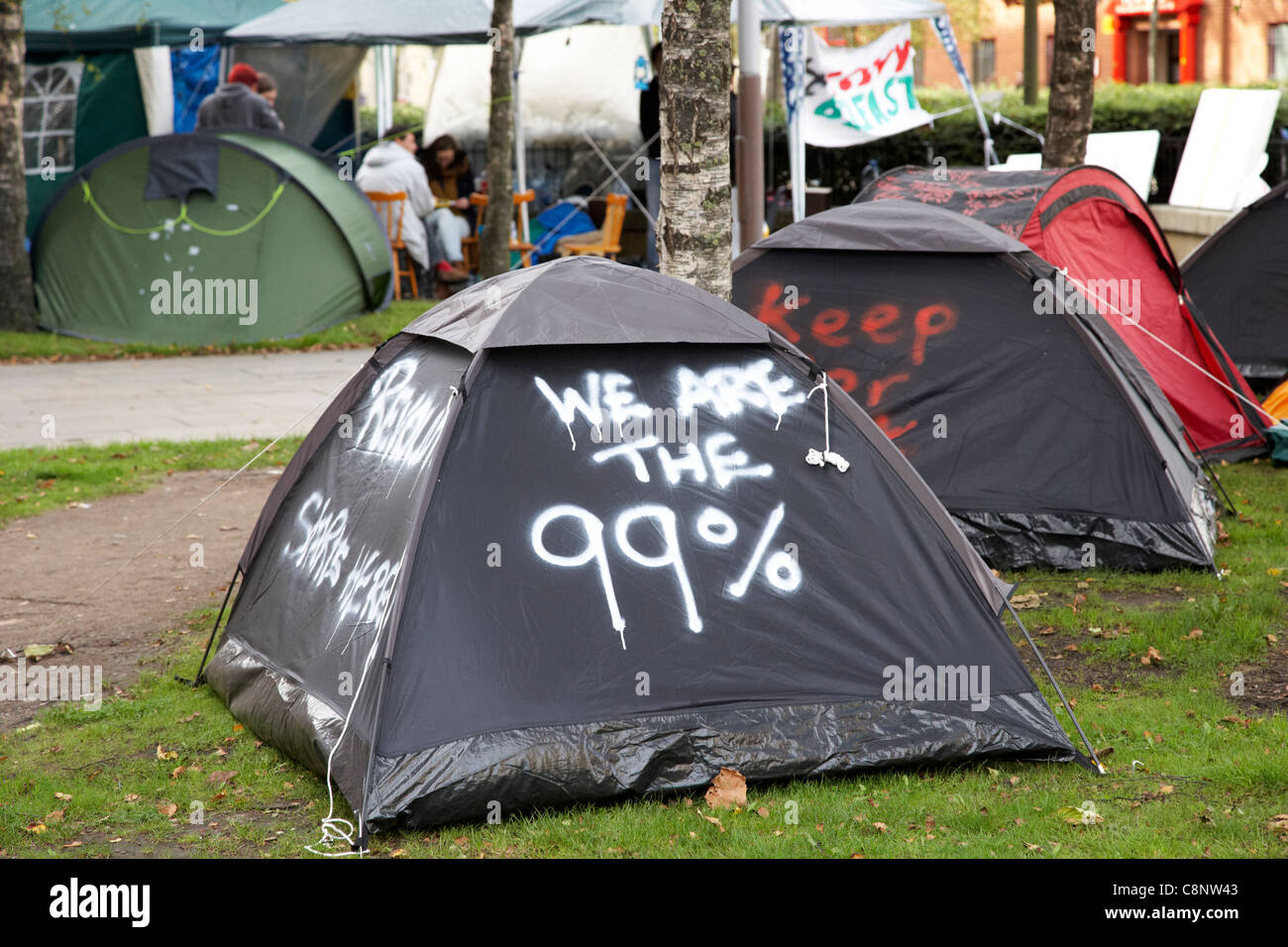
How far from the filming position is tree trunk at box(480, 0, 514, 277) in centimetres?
1407

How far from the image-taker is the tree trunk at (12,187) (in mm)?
12102

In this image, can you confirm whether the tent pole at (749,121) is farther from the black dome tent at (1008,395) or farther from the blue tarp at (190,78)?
the blue tarp at (190,78)

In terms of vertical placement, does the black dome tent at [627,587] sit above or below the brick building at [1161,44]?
below

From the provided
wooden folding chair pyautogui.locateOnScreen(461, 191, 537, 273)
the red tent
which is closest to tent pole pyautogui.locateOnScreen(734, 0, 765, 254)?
the red tent

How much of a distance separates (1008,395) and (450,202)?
10.8 m

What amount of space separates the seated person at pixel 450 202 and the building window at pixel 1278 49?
85.2 feet

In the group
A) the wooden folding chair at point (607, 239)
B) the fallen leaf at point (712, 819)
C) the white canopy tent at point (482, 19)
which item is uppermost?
the white canopy tent at point (482, 19)

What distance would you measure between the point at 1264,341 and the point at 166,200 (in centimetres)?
945

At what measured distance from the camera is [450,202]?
54.5ft

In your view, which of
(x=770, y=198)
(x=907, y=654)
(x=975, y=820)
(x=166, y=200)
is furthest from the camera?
(x=770, y=198)

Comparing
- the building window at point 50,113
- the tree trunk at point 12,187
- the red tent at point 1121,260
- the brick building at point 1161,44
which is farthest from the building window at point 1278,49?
the tree trunk at point 12,187

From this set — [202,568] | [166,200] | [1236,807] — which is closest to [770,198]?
[166,200]

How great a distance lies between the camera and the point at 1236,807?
4.26 m
